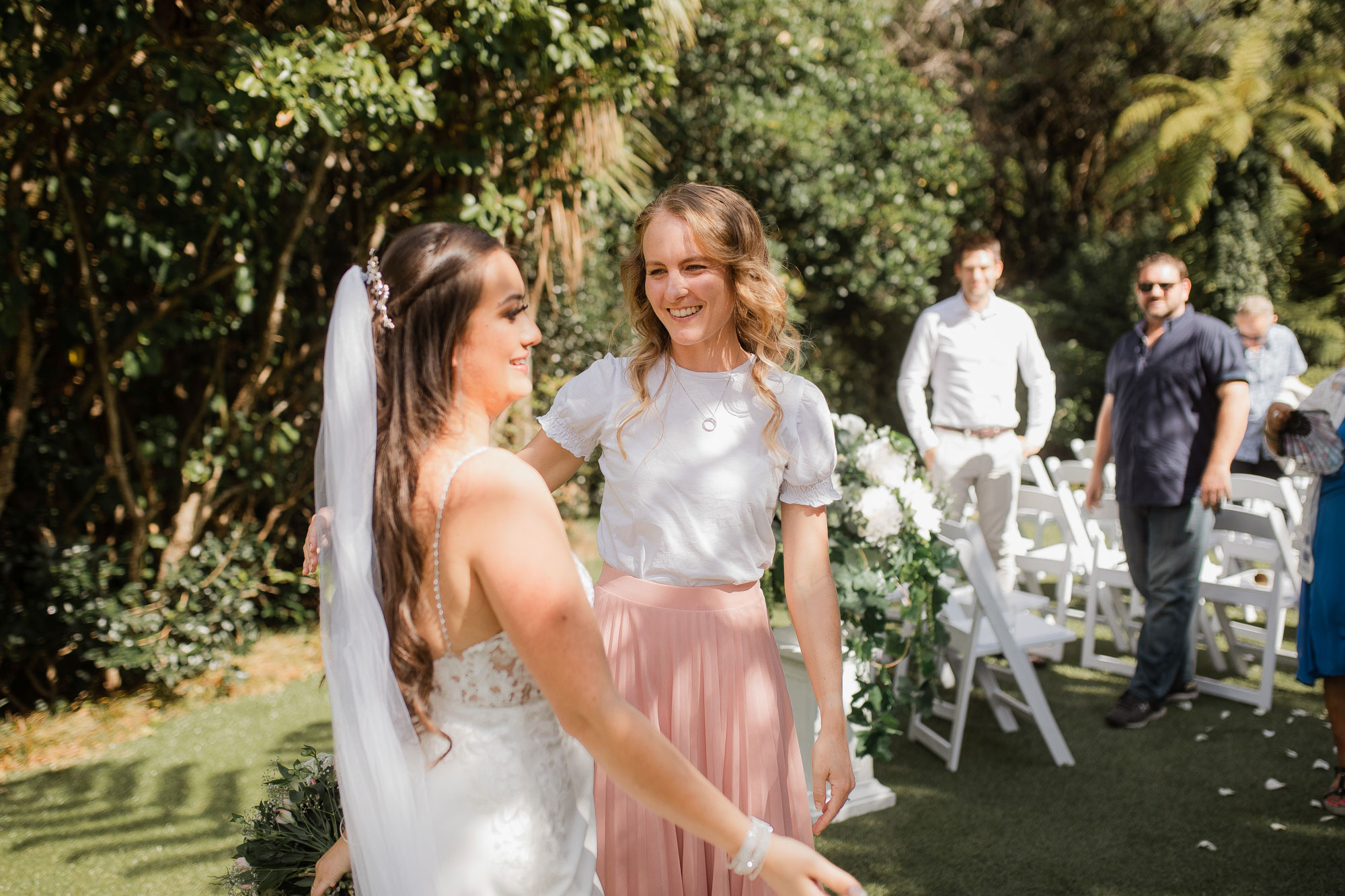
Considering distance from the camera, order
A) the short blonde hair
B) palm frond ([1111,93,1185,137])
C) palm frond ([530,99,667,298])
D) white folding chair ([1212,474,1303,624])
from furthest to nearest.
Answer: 1. palm frond ([1111,93,1185,137])
2. the short blonde hair
3. palm frond ([530,99,667,298])
4. white folding chair ([1212,474,1303,624])

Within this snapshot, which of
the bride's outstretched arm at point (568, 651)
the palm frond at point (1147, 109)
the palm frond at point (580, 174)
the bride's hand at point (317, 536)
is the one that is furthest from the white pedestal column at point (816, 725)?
the palm frond at point (1147, 109)

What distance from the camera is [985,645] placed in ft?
13.5

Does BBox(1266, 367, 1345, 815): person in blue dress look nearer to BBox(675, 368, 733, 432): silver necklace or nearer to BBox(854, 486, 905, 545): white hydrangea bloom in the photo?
BBox(854, 486, 905, 545): white hydrangea bloom

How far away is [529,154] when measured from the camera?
209 inches

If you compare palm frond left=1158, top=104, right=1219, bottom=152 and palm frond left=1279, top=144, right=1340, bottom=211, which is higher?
palm frond left=1158, top=104, right=1219, bottom=152

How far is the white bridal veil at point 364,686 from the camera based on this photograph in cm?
130

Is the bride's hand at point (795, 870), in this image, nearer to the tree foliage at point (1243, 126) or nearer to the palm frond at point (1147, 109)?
the tree foliage at point (1243, 126)

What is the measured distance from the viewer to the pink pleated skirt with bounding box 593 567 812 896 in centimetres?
185

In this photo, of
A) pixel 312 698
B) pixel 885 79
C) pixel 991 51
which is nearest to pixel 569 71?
pixel 312 698

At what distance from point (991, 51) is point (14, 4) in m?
13.4

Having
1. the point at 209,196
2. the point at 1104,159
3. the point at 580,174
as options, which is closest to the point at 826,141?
the point at 580,174

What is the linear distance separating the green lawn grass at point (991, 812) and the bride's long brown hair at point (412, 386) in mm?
2413

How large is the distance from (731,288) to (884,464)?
5.61ft

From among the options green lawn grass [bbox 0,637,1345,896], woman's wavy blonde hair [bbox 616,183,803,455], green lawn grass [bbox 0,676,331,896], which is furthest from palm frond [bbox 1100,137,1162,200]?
woman's wavy blonde hair [bbox 616,183,803,455]
